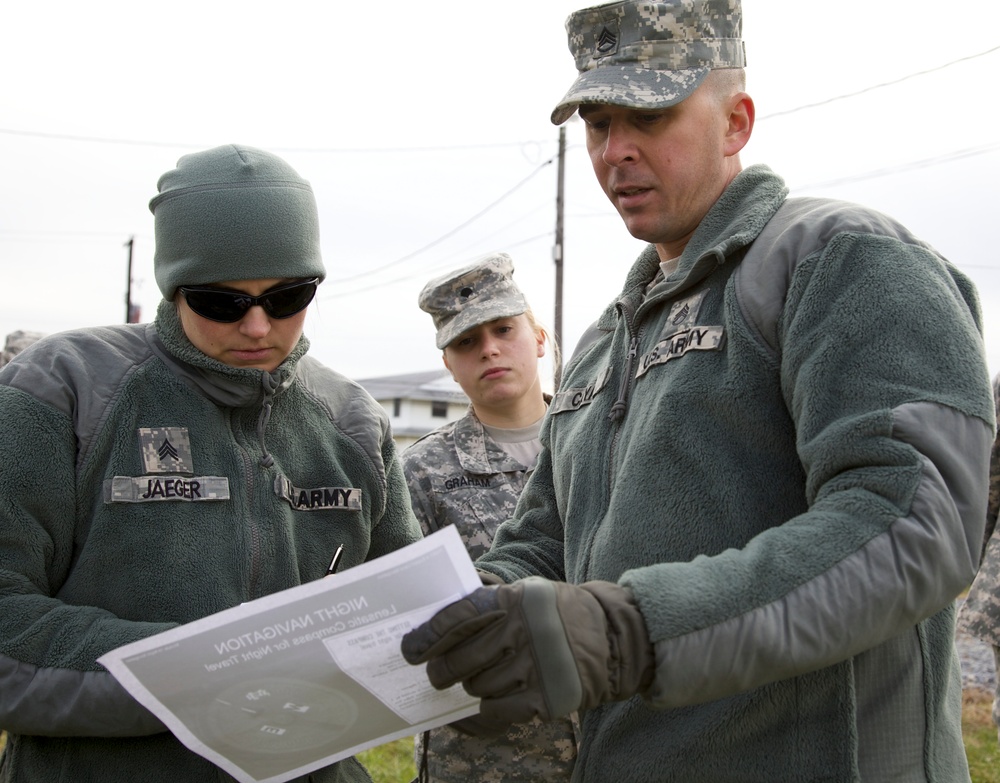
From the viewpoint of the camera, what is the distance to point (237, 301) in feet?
8.39

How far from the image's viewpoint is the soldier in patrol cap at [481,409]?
13.3 feet

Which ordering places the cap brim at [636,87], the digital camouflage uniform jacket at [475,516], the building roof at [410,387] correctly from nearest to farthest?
1. the cap brim at [636,87]
2. the digital camouflage uniform jacket at [475,516]
3. the building roof at [410,387]

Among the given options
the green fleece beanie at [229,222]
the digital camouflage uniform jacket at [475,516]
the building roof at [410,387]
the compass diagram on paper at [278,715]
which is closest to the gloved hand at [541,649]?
the compass diagram on paper at [278,715]

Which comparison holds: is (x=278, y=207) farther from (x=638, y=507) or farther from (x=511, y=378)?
(x=511, y=378)

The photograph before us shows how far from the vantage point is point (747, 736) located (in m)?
1.88

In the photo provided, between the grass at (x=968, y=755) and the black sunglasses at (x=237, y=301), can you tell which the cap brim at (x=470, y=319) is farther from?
the grass at (x=968, y=755)

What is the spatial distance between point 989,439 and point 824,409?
0.84 feet

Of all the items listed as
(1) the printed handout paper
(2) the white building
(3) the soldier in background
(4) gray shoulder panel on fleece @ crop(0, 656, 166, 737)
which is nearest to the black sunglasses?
(4) gray shoulder panel on fleece @ crop(0, 656, 166, 737)

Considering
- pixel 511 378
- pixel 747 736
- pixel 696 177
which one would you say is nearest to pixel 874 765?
pixel 747 736

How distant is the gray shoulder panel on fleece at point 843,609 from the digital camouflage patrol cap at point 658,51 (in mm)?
886

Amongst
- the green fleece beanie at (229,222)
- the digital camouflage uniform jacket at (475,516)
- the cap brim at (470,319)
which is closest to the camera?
the green fleece beanie at (229,222)

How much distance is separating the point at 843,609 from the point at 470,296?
2.88 m

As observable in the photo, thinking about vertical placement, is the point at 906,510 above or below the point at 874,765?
above

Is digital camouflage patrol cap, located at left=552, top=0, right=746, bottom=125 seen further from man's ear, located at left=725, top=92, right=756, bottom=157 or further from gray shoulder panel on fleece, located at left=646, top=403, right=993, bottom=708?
gray shoulder panel on fleece, located at left=646, top=403, right=993, bottom=708
